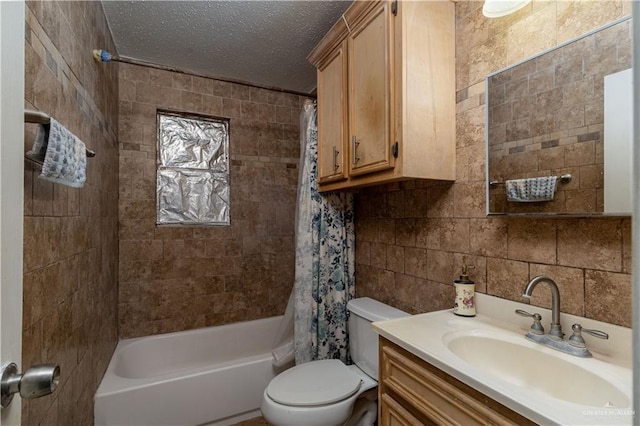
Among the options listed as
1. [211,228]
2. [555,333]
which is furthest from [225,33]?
[555,333]

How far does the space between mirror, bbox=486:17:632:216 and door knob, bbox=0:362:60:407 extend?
4.40 feet

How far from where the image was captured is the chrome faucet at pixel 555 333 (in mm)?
843

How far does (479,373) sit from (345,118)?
128 cm

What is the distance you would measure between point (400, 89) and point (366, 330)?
1239mm

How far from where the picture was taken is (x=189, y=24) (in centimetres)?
172

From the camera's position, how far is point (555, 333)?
0.91 m

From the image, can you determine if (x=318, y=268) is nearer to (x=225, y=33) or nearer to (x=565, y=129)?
(x=565, y=129)

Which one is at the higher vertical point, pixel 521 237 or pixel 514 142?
pixel 514 142

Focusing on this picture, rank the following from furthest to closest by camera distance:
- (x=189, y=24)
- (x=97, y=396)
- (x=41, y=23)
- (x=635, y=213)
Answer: (x=189, y=24), (x=97, y=396), (x=41, y=23), (x=635, y=213)

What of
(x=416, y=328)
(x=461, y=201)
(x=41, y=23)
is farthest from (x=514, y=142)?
Result: (x=41, y=23)

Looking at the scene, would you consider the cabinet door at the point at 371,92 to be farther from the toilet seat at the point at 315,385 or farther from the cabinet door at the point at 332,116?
the toilet seat at the point at 315,385

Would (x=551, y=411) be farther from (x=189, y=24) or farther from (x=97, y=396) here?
(x=189, y=24)

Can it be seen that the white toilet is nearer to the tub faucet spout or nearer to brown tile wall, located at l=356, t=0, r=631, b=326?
brown tile wall, located at l=356, t=0, r=631, b=326

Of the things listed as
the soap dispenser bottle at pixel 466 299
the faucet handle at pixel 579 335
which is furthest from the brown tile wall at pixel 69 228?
the faucet handle at pixel 579 335
